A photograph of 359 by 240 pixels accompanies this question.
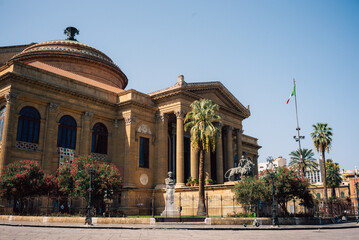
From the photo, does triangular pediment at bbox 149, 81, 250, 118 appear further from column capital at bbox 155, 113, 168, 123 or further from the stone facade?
column capital at bbox 155, 113, 168, 123

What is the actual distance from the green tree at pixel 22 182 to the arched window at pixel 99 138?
9.75 meters

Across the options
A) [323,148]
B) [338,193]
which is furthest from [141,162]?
[338,193]

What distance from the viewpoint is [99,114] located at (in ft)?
129

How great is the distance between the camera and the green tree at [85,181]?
2894cm

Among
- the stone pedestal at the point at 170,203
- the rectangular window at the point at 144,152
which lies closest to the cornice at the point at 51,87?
the rectangular window at the point at 144,152

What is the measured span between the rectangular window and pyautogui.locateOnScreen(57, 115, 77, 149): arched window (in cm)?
786

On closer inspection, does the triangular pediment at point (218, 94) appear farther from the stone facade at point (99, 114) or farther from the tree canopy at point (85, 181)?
the tree canopy at point (85, 181)

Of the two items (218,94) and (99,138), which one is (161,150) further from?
(218,94)

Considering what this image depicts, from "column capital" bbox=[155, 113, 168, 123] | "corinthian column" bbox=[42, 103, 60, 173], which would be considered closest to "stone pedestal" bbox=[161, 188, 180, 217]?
"corinthian column" bbox=[42, 103, 60, 173]

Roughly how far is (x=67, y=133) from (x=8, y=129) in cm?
666

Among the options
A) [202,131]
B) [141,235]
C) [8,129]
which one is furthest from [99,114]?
[141,235]

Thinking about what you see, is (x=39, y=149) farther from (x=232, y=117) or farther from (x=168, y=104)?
(x=232, y=117)

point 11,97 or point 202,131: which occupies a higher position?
point 11,97

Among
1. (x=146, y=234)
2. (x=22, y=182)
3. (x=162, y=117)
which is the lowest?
(x=146, y=234)
